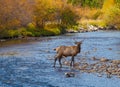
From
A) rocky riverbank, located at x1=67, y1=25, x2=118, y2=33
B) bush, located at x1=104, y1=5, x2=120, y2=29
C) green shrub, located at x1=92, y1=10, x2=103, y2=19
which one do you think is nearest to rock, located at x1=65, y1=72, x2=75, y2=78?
bush, located at x1=104, y1=5, x2=120, y2=29

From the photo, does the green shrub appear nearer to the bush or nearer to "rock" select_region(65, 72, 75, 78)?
the bush

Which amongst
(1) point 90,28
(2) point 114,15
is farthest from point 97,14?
(2) point 114,15

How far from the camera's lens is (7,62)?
126 ft

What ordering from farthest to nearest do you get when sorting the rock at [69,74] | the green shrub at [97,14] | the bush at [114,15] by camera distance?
the green shrub at [97,14]
the bush at [114,15]
the rock at [69,74]

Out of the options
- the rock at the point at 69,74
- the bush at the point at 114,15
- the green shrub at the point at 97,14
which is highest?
the rock at the point at 69,74

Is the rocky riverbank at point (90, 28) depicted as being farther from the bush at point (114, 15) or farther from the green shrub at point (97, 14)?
the green shrub at point (97, 14)

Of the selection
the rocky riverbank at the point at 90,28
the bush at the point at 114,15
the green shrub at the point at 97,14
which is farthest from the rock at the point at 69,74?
the green shrub at the point at 97,14

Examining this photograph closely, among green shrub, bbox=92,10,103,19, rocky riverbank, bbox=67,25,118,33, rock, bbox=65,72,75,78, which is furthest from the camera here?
green shrub, bbox=92,10,103,19

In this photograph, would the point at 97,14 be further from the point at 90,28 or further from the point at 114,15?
the point at 114,15

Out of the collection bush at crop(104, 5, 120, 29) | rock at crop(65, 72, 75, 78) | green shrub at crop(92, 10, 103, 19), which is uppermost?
rock at crop(65, 72, 75, 78)

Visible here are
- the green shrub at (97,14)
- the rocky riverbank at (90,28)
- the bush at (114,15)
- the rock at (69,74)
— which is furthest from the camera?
the green shrub at (97,14)

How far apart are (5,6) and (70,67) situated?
4323 cm

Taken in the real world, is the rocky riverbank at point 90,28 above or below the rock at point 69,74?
below

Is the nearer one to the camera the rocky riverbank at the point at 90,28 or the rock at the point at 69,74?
the rock at the point at 69,74
